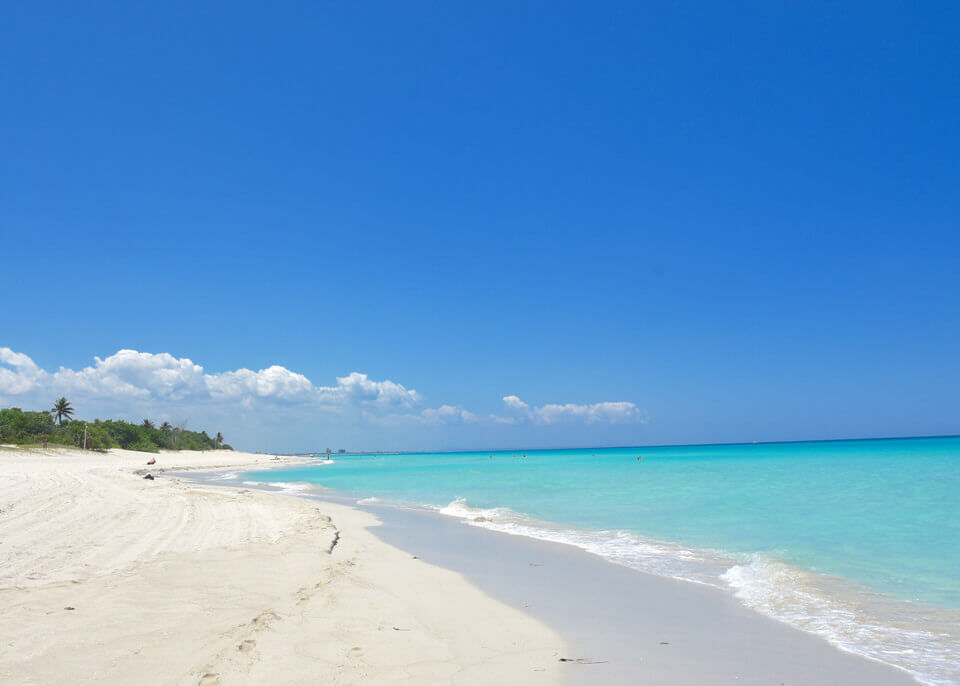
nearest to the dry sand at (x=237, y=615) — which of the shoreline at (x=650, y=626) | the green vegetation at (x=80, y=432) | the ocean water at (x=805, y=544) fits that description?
the shoreline at (x=650, y=626)

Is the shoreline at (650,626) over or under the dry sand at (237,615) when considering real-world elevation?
under

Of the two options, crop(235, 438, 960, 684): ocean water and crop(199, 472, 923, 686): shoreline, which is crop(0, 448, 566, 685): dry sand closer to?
crop(199, 472, 923, 686): shoreline

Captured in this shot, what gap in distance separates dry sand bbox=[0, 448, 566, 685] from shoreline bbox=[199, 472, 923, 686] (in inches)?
20.6

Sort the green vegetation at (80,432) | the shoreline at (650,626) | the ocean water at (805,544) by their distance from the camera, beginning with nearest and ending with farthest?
the shoreline at (650,626) < the ocean water at (805,544) < the green vegetation at (80,432)

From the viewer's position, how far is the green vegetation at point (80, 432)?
49.8m

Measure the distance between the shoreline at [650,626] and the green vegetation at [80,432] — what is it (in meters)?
56.5

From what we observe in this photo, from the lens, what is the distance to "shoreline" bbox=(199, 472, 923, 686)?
488cm

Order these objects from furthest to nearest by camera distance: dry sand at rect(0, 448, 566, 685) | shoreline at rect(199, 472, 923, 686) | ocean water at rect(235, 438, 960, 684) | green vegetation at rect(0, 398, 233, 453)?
green vegetation at rect(0, 398, 233, 453), ocean water at rect(235, 438, 960, 684), shoreline at rect(199, 472, 923, 686), dry sand at rect(0, 448, 566, 685)

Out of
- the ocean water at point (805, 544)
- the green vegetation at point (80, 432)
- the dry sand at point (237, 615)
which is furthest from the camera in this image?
the green vegetation at point (80, 432)

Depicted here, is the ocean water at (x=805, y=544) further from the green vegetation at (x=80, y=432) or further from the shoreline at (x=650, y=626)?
the green vegetation at (x=80, y=432)

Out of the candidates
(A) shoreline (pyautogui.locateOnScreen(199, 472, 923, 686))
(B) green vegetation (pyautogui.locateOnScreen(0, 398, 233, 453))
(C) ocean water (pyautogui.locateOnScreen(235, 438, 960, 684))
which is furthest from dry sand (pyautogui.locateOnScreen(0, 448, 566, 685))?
(B) green vegetation (pyautogui.locateOnScreen(0, 398, 233, 453))

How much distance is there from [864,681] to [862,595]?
364cm

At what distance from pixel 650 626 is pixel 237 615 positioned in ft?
15.7

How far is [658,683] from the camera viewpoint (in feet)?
15.1
